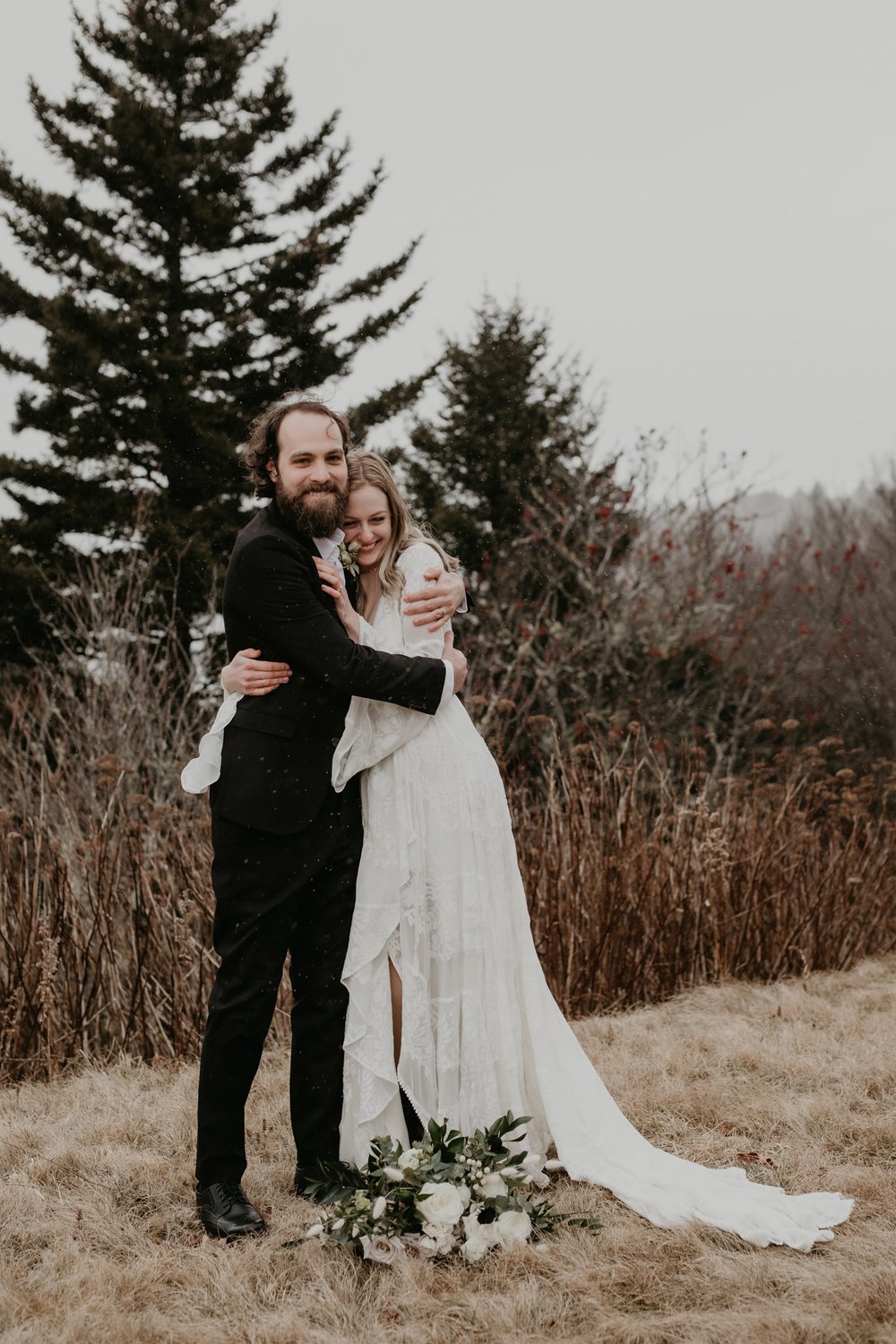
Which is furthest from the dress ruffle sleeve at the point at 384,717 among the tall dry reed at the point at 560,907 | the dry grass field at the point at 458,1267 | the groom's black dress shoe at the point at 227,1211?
the tall dry reed at the point at 560,907

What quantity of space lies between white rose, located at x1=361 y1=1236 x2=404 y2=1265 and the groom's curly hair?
2.08 meters

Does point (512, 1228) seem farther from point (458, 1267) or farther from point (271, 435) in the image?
point (271, 435)

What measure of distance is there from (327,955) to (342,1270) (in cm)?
81

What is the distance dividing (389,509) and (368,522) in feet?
0.26

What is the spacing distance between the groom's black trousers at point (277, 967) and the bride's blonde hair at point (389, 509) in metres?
0.65

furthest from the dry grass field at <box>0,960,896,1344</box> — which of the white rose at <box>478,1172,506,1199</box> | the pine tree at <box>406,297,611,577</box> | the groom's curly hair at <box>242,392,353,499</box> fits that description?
the pine tree at <box>406,297,611,577</box>

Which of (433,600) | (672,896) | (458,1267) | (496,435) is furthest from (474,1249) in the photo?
(496,435)

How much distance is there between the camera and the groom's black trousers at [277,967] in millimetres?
3102

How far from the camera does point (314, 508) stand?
3.22 m

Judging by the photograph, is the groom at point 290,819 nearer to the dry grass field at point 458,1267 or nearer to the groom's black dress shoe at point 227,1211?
the groom's black dress shoe at point 227,1211

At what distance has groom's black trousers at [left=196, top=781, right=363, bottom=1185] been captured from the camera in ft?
10.2

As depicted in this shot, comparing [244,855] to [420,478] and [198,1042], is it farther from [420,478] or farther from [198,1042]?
[420,478]

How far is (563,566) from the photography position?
13.7 metres

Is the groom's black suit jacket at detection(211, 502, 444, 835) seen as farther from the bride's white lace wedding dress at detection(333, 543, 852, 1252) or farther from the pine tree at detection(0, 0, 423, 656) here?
the pine tree at detection(0, 0, 423, 656)
